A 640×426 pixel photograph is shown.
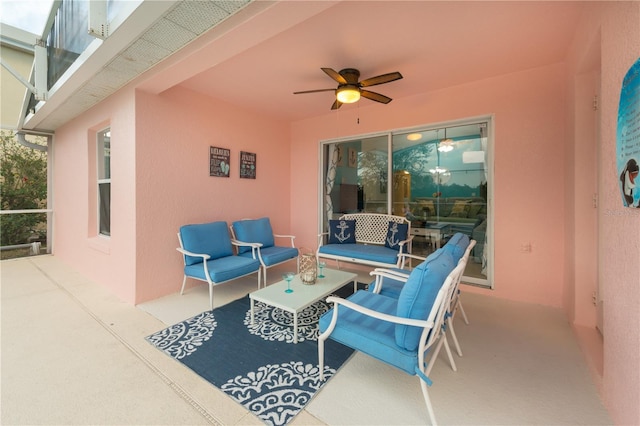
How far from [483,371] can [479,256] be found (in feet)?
6.66

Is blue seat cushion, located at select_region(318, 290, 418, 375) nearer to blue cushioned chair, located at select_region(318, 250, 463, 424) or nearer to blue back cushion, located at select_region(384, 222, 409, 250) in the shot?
blue cushioned chair, located at select_region(318, 250, 463, 424)

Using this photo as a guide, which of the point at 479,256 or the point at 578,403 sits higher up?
the point at 479,256

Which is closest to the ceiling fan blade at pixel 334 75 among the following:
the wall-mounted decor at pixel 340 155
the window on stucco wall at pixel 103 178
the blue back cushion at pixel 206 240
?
the wall-mounted decor at pixel 340 155

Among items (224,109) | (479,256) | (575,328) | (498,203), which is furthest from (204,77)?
(575,328)

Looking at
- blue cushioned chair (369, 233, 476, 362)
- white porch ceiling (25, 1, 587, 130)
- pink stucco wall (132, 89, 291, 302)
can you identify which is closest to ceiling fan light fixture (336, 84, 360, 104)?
white porch ceiling (25, 1, 587, 130)

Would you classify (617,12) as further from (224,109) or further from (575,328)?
(224,109)

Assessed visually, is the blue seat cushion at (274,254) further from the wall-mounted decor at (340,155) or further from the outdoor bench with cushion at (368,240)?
the wall-mounted decor at (340,155)

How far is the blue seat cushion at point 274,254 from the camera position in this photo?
363 centimetres

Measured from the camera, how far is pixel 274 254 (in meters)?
3.75

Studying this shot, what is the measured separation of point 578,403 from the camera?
1.62 metres

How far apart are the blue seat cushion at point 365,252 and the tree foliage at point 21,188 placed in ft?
20.8

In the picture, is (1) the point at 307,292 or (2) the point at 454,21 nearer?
(2) the point at 454,21

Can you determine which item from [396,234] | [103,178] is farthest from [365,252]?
[103,178]

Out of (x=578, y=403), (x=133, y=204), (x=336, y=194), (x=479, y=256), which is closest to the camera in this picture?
(x=578, y=403)
